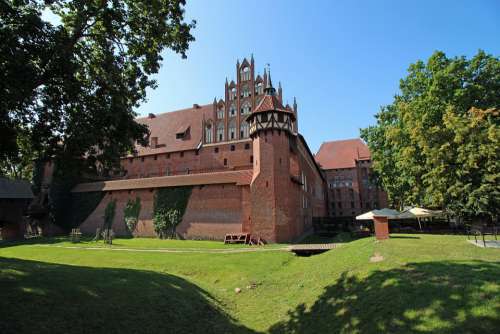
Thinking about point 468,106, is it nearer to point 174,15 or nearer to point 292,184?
point 292,184

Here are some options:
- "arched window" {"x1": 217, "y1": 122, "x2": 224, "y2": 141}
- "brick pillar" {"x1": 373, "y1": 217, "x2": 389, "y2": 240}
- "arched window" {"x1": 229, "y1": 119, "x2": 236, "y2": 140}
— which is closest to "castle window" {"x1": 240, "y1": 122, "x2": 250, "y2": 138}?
"arched window" {"x1": 229, "y1": 119, "x2": 236, "y2": 140}

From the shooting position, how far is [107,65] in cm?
961

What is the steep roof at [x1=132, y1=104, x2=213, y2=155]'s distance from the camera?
3513 cm

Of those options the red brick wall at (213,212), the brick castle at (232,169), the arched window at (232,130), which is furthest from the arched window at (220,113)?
the red brick wall at (213,212)

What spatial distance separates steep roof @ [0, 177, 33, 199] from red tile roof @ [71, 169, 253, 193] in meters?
4.89

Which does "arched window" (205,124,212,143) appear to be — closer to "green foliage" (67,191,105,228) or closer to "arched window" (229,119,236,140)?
"arched window" (229,119,236,140)

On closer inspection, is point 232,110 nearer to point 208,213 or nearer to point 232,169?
point 232,169

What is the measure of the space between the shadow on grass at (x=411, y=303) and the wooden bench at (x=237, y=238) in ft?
47.5

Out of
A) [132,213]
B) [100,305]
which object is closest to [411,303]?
[100,305]

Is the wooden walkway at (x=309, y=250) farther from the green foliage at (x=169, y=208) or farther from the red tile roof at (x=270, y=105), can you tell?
the green foliage at (x=169, y=208)

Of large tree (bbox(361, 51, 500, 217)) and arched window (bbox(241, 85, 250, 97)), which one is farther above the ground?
arched window (bbox(241, 85, 250, 97))

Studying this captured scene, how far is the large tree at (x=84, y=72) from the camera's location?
26.8 ft

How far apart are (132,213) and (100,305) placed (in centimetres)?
2488

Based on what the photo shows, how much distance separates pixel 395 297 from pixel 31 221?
43350 mm
